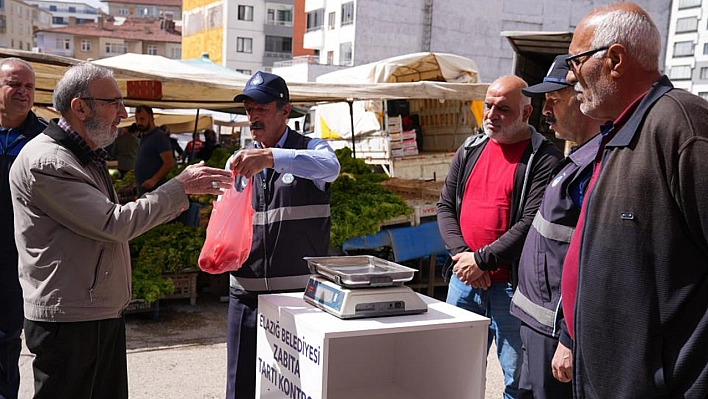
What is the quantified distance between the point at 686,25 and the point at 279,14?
31.4m

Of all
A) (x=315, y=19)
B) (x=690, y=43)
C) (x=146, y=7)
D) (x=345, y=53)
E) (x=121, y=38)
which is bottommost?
(x=345, y=53)

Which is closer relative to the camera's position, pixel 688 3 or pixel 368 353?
pixel 368 353

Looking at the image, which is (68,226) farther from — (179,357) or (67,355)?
(179,357)

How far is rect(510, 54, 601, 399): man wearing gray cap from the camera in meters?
2.76

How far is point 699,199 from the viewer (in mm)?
1733

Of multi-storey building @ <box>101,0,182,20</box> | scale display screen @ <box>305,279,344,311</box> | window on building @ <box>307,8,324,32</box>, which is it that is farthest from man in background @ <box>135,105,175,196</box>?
multi-storey building @ <box>101,0,182,20</box>

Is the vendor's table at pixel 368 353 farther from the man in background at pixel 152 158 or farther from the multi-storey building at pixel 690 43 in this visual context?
the multi-storey building at pixel 690 43

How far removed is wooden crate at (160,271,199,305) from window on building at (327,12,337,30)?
123ft

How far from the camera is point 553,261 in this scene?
2.88 meters

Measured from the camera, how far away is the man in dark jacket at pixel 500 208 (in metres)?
3.55

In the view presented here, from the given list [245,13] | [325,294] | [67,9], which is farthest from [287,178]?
[67,9]

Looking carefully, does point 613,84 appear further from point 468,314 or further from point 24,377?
point 24,377

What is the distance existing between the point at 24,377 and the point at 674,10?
4548cm

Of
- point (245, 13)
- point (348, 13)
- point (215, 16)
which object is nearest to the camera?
point (348, 13)
